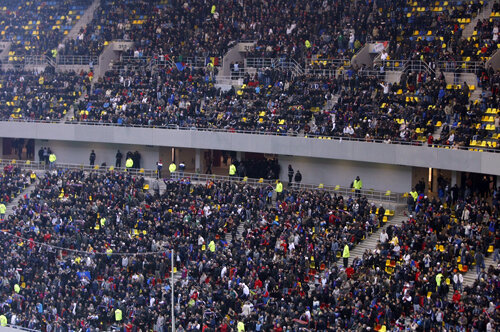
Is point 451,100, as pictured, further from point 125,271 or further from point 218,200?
point 125,271

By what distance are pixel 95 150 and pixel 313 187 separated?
14.0m

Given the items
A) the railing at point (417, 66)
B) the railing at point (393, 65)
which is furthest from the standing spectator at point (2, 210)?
the railing at point (417, 66)

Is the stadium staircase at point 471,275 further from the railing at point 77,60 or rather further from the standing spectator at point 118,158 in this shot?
the railing at point 77,60

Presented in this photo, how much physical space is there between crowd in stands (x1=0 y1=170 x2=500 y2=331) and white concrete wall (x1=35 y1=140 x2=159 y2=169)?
6615 millimetres

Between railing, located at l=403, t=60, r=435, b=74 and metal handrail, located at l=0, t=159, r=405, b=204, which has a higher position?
railing, located at l=403, t=60, r=435, b=74

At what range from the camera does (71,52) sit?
181ft

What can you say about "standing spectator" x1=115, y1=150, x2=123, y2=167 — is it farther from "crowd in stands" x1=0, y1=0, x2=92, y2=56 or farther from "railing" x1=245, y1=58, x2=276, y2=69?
"crowd in stands" x1=0, y1=0, x2=92, y2=56

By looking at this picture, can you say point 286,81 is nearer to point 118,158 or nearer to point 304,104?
point 304,104

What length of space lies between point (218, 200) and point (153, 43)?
15814 millimetres

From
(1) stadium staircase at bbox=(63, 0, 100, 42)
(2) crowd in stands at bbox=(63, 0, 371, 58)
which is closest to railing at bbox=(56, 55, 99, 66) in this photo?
(2) crowd in stands at bbox=(63, 0, 371, 58)

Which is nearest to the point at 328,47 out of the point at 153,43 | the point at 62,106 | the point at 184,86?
the point at 184,86

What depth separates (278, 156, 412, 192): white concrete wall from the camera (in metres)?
41.1

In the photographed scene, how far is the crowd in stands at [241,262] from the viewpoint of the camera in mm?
30688

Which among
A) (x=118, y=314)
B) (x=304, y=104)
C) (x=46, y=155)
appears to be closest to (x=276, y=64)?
(x=304, y=104)
